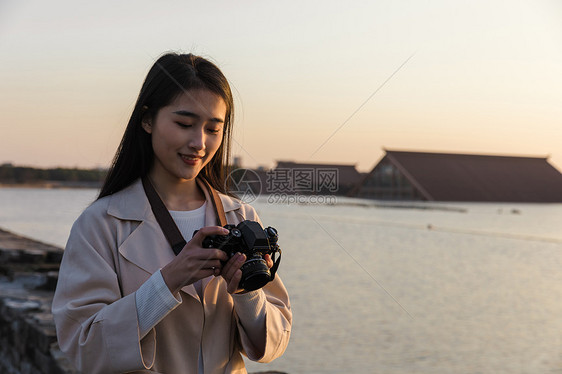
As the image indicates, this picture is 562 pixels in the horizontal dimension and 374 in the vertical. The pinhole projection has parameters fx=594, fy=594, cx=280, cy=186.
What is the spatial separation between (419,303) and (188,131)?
881cm

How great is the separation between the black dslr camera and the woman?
0.08ft

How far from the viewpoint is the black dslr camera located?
1464mm

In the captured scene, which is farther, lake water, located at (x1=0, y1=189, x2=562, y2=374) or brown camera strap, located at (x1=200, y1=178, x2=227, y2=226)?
lake water, located at (x1=0, y1=189, x2=562, y2=374)

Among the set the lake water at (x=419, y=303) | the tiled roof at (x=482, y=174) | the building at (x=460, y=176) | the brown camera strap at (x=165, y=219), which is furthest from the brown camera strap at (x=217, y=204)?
the tiled roof at (x=482, y=174)

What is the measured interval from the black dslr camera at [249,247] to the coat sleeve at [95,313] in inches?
10.0

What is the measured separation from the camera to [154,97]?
5.33 ft

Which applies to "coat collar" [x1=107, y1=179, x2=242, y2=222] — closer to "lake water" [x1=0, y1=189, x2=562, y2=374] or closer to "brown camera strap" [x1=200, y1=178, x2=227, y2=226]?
"brown camera strap" [x1=200, y1=178, x2=227, y2=226]

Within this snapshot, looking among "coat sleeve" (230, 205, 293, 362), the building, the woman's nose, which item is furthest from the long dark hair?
the building

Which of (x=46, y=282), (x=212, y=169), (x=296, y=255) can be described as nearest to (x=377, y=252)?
(x=296, y=255)

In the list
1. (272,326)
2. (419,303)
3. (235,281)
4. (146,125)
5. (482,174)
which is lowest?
(482,174)

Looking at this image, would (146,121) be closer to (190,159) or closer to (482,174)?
(190,159)

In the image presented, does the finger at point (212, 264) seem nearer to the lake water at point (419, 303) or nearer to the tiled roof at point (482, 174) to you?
the lake water at point (419, 303)

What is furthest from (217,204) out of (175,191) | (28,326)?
(28,326)

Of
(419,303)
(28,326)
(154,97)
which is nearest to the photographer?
(154,97)
